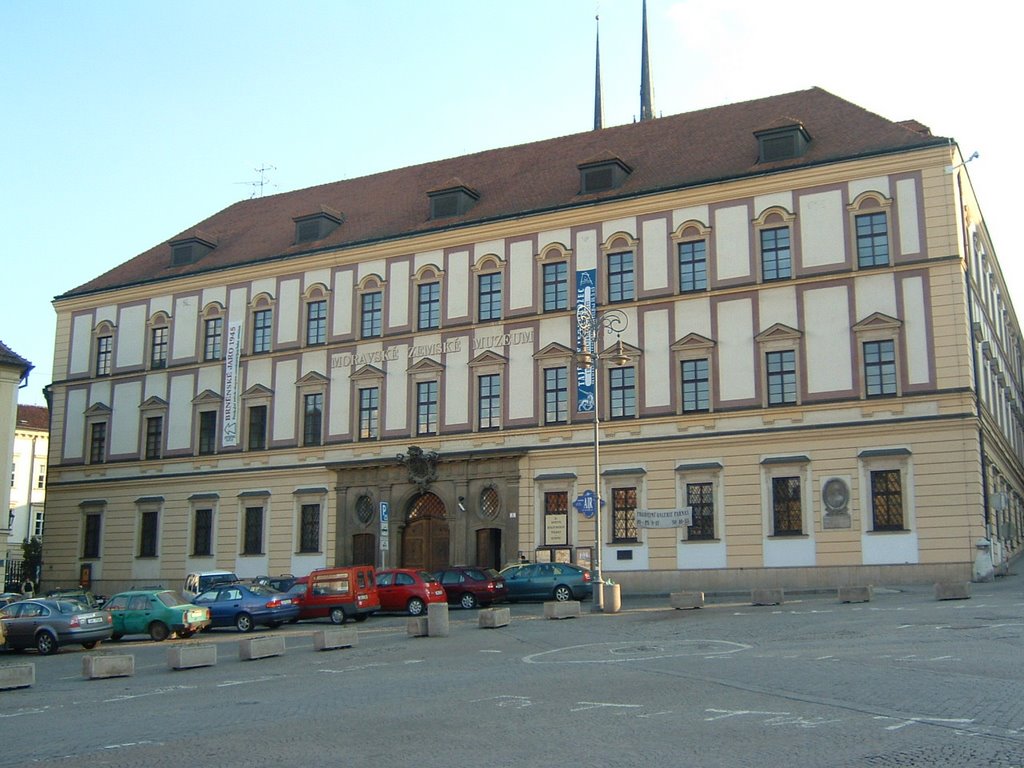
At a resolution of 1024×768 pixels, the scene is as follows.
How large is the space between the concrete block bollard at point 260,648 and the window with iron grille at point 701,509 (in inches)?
806

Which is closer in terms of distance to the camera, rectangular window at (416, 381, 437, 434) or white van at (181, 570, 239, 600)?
white van at (181, 570, 239, 600)

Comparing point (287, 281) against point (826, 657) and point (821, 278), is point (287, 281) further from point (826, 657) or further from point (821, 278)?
point (826, 657)

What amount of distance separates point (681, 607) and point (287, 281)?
27473 millimetres

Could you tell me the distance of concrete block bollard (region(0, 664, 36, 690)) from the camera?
68.2ft

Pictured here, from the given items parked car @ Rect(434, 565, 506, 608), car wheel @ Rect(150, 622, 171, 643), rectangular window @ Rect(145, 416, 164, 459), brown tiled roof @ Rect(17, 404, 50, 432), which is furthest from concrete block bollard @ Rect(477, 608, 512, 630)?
brown tiled roof @ Rect(17, 404, 50, 432)

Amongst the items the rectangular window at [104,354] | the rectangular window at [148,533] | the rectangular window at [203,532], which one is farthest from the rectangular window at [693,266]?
the rectangular window at [104,354]

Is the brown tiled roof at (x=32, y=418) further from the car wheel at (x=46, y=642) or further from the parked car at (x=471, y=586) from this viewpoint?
the car wheel at (x=46, y=642)

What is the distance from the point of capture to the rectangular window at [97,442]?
56.6 m

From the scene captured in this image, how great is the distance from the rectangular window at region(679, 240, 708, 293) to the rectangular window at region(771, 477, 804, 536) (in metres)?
7.94

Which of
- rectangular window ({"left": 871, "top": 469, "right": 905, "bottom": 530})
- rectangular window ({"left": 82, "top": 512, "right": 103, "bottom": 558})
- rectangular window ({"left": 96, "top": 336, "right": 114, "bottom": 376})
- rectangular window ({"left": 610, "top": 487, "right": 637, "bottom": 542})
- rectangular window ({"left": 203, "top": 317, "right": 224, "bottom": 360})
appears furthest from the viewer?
rectangular window ({"left": 96, "top": 336, "right": 114, "bottom": 376})

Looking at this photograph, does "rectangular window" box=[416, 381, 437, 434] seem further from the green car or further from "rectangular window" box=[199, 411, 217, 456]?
the green car

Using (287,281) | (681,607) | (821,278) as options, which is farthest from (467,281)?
(681,607)

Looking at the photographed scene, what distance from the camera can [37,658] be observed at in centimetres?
2855

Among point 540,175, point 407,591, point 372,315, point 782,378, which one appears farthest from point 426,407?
point 782,378
